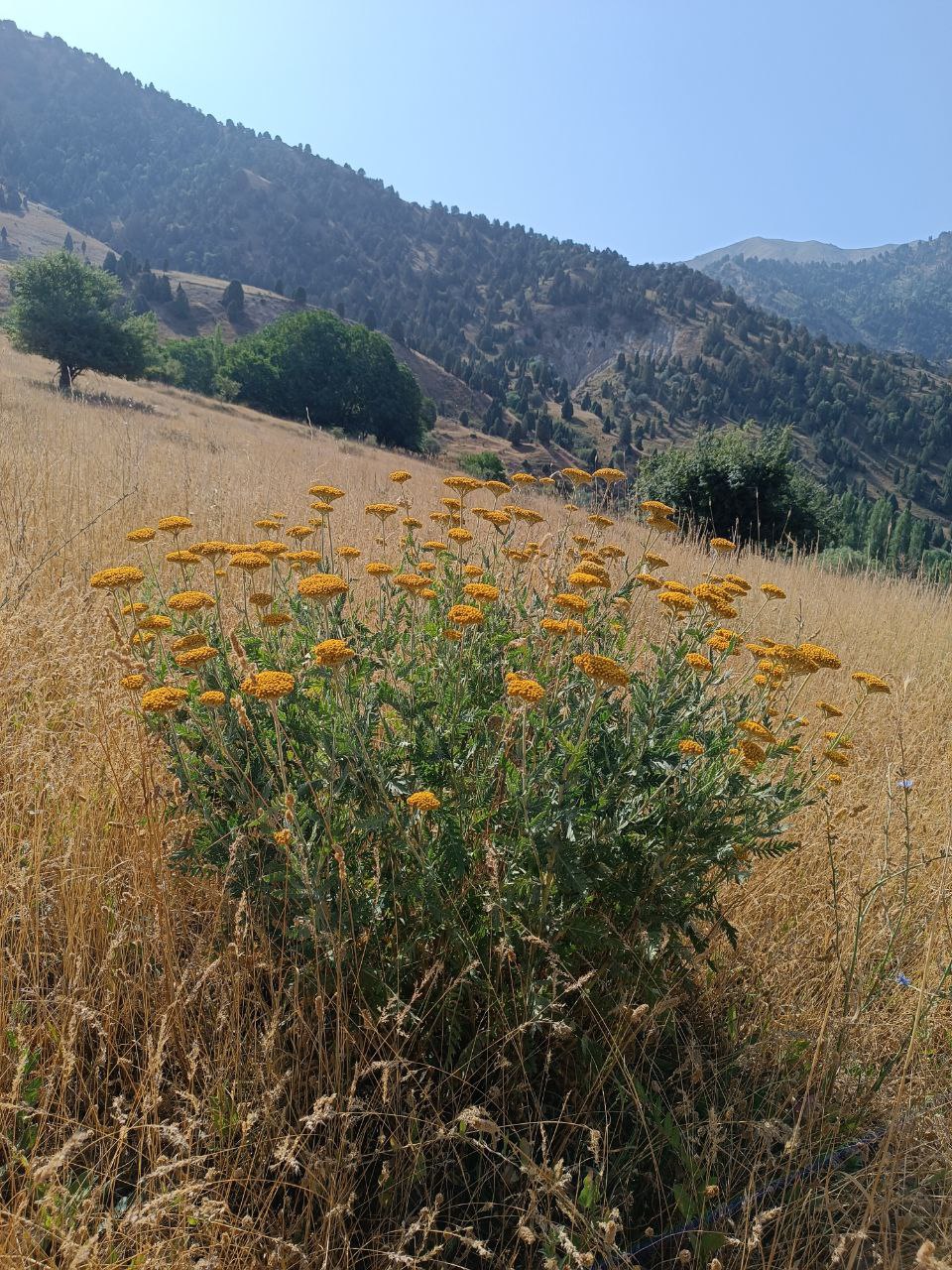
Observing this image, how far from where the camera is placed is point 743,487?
18375mm

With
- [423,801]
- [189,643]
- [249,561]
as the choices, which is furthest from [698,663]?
[189,643]

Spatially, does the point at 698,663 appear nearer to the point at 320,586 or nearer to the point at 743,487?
the point at 320,586

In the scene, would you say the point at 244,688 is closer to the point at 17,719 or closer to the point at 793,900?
the point at 17,719

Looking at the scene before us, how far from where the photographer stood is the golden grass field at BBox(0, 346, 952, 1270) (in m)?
1.50

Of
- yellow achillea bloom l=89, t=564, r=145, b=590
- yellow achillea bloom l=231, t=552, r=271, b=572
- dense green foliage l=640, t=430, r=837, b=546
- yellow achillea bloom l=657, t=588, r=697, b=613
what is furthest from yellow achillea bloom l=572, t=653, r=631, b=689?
dense green foliage l=640, t=430, r=837, b=546

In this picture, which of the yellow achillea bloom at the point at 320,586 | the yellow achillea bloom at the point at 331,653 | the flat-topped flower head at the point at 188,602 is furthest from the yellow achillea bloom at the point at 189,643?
the yellow achillea bloom at the point at 331,653

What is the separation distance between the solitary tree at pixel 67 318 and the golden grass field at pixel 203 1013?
3388 cm

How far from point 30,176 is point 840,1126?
263m

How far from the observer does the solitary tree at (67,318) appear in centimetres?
3086

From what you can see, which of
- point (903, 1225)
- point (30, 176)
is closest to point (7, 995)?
point (903, 1225)

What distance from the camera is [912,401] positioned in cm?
13175

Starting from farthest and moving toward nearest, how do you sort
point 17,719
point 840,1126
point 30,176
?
1. point 30,176
2. point 17,719
3. point 840,1126

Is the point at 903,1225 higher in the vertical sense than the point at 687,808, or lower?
lower

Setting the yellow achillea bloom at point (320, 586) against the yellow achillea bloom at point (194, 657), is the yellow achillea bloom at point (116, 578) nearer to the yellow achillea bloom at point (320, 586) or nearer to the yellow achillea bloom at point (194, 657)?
the yellow achillea bloom at point (194, 657)
